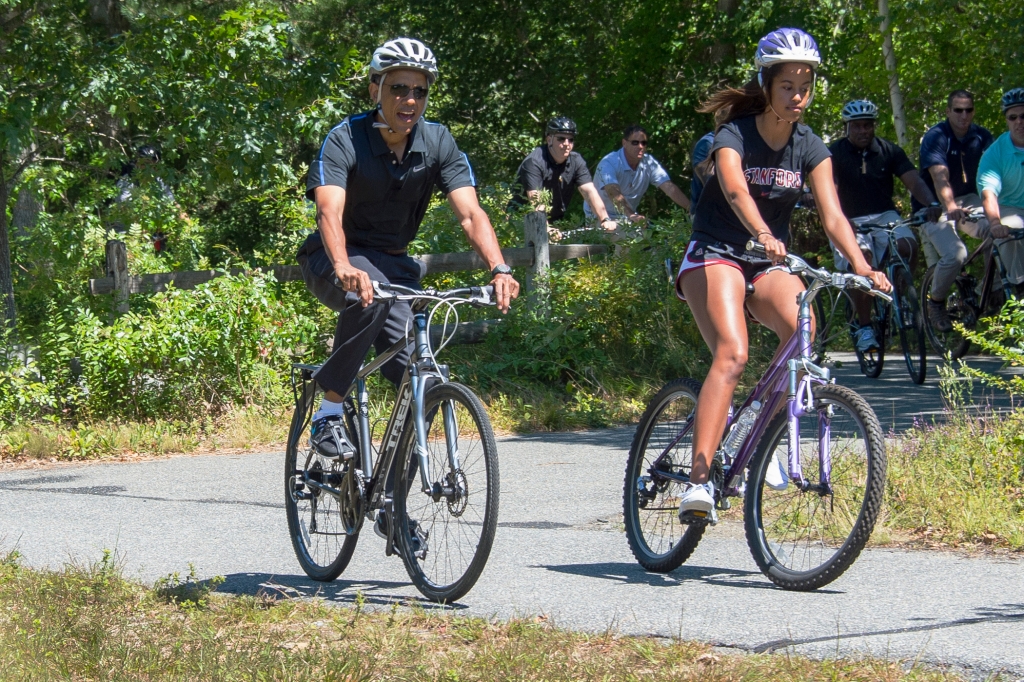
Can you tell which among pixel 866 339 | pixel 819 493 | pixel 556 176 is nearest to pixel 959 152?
pixel 866 339

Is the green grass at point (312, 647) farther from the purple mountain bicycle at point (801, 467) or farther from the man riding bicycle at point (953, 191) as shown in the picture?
the man riding bicycle at point (953, 191)

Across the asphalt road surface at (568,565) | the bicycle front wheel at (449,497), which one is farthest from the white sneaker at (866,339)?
the bicycle front wheel at (449,497)

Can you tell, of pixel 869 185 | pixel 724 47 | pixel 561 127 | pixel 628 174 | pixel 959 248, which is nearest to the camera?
pixel 869 185

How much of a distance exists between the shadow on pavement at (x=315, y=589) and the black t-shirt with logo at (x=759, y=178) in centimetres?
183

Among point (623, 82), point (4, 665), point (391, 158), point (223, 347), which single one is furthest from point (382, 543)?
point (623, 82)

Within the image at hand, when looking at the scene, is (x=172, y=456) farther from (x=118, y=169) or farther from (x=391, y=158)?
(x=391, y=158)

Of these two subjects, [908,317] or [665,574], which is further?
[908,317]

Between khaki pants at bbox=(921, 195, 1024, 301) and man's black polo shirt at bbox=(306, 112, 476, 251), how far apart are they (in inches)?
270

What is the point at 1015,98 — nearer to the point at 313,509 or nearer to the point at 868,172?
the point at 868,172

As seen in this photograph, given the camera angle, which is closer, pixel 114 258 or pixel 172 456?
pixel 172 456

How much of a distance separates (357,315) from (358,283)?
525mm

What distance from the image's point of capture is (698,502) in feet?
17.5

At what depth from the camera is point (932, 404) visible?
1005cm

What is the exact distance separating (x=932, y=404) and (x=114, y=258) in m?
6.20
